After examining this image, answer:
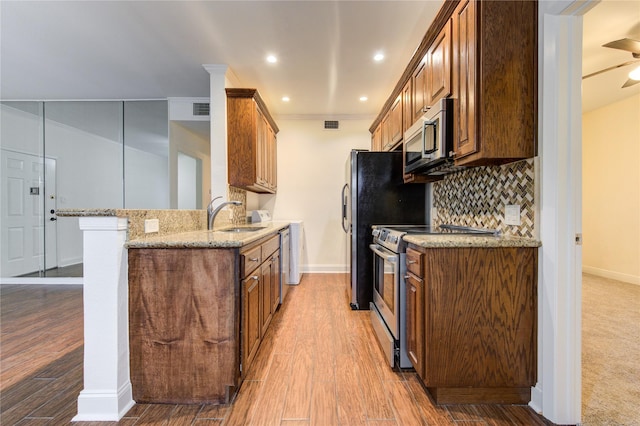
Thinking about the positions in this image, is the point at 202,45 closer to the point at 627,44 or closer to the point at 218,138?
the point at 218,138

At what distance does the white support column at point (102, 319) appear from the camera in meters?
1.42

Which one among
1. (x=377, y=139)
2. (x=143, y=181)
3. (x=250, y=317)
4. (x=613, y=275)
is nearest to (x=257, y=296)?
(x=250, y=317)

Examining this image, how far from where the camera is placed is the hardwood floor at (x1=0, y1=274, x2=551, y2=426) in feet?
4.63

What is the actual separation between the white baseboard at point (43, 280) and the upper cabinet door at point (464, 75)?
5.29 m

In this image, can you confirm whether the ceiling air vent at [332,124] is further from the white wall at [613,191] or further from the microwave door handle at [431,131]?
the white wall at [613,191]

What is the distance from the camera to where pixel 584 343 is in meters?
2.16

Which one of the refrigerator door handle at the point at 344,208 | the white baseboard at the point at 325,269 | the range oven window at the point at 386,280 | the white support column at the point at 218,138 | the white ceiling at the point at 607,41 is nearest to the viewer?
the range oven window at the point at 386,280

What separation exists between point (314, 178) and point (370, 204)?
1951mm

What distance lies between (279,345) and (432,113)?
6.92ft

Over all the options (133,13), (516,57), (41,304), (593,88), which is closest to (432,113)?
(516,57)

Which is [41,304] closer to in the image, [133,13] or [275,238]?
[275,238]

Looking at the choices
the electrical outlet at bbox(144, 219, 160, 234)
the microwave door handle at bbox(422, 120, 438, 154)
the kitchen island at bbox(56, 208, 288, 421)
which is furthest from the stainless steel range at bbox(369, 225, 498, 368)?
the electrical outlet at bbox(144, 219, 160, 234)

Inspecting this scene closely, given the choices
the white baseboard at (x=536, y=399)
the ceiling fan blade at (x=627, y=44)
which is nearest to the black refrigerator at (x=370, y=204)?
the white baseboard at (x=536, y=399)

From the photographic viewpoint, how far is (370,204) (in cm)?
295
